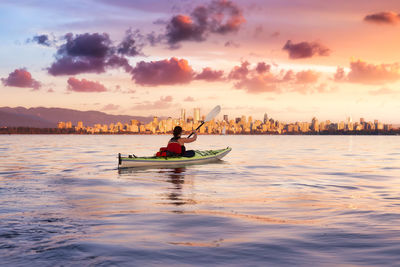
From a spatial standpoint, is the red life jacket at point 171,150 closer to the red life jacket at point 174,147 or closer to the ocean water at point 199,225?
the red life jacket at point 174,147

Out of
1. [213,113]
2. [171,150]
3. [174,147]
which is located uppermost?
[213,113]

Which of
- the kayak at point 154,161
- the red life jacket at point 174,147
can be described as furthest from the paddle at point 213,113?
the red life jacket at point 174,147

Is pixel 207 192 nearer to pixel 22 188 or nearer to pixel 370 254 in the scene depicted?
pixel 22 188

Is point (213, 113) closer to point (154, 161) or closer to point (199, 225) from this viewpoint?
point (154, 161)

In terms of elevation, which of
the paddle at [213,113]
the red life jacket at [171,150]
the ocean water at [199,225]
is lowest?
the ocean water at [199,225]

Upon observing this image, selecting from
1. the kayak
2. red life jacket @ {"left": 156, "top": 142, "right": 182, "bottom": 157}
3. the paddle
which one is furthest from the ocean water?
the paddle

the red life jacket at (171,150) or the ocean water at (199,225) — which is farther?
the red life jacket at (171,150)

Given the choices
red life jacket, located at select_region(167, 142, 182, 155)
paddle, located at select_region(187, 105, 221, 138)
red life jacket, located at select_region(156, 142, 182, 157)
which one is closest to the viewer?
red life jacket, located at select_region(156, 142, 182, 157)

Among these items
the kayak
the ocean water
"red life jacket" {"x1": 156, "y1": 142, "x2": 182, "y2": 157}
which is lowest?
the ocean water

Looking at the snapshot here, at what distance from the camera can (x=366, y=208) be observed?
12.6 metres

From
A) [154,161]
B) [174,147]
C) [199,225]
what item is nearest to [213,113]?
[174,147]

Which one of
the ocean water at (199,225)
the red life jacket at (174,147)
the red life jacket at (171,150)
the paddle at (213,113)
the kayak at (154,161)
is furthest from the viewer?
the paddle at (213,113)

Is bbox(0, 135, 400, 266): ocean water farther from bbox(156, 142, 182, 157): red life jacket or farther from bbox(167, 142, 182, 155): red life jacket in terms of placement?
bbox(167, 142, 182, 155): red life jacket

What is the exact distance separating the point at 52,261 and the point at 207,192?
977 centimetres
